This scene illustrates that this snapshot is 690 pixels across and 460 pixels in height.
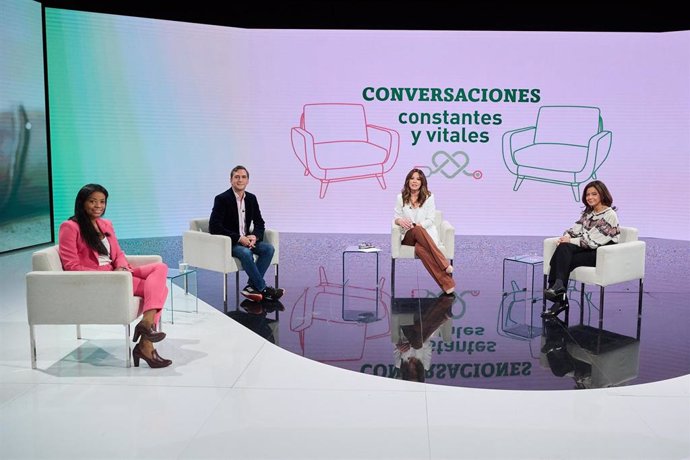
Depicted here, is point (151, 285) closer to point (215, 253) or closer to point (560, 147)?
point (215, 253)

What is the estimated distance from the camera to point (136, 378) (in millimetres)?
4086

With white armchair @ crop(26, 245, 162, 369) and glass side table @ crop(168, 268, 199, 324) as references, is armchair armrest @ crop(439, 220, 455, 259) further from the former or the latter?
white armchair @ crop(26, 245, 162, 369)

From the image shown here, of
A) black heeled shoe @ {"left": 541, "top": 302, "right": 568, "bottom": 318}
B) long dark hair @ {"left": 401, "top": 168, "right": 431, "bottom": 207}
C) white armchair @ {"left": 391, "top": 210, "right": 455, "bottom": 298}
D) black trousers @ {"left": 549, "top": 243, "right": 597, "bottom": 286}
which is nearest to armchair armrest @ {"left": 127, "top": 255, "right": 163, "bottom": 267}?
white armchair @ {"left": 391, "top": 210, "right": 455, "bottom": 298}

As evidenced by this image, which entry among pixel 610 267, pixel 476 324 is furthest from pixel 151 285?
pixel 610 267

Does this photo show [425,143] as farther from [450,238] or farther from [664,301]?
[664,301]

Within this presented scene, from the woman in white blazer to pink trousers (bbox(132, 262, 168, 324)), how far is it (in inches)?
106

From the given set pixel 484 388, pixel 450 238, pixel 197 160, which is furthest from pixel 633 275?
pixel 197 160

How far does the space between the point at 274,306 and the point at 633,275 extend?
308 cm

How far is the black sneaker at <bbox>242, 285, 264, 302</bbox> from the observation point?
20.1ft

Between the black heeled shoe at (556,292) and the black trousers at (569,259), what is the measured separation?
56 mm

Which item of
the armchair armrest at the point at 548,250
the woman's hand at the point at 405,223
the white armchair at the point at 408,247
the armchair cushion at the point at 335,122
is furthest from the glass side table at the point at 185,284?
the armchair cushion at the point at 335,122

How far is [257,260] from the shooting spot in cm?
634

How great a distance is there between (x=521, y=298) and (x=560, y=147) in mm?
4544

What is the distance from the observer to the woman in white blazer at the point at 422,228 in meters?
6.43
